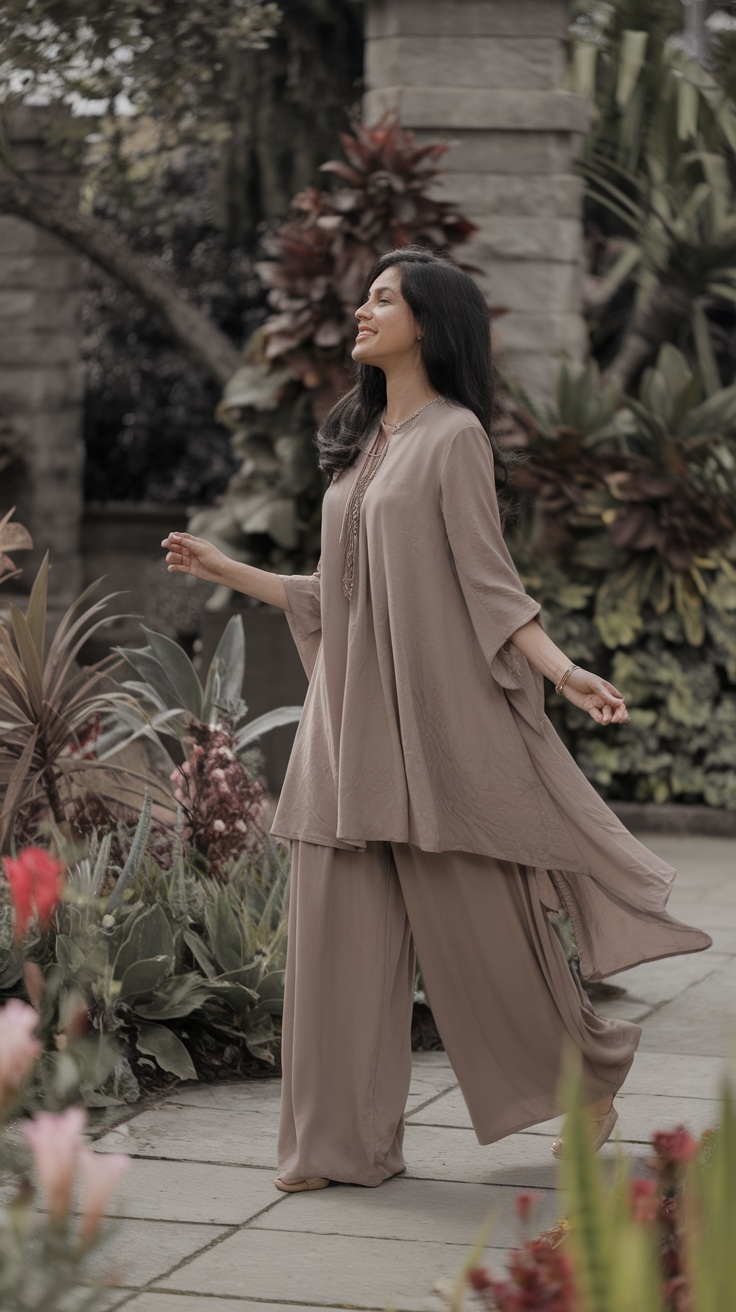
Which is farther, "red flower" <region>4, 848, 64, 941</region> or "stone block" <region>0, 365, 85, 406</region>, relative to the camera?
"stone block" <region>0, 365, 85, 406</region>

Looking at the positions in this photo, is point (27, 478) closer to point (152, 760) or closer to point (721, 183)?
point (721, 183)

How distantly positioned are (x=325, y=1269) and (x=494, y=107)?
692cm

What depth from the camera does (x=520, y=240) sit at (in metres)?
9.05

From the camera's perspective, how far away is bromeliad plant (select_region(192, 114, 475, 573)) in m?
8.30

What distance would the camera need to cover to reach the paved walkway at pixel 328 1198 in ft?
10.3

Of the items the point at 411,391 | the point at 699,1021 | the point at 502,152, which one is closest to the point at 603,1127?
the point at 699,1021

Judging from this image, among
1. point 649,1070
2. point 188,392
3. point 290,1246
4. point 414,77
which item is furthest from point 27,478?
point 290,1246

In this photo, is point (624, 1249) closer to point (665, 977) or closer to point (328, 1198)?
point (328, 1198)

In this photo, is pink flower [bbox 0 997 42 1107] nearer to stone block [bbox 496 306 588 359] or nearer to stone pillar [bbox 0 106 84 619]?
stone block [bbox 496 306 588 359]

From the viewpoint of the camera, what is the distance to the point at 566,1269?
6.40 feet

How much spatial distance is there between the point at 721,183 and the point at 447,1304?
8071 mm

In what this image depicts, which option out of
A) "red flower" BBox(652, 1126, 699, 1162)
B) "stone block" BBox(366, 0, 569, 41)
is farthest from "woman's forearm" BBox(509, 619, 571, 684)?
"stone block" BBox(366, 0, 569, 41)

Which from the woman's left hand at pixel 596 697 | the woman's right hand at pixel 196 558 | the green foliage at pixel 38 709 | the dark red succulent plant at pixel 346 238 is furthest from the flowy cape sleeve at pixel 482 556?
the dark red succulent plant at pixel 346 238

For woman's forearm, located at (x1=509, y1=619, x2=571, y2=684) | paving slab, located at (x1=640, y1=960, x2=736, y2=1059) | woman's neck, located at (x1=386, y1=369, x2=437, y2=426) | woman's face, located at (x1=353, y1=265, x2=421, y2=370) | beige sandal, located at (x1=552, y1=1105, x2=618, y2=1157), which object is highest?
woman's face, located at (x1=353, y1=265, x2=421, y2=370)
